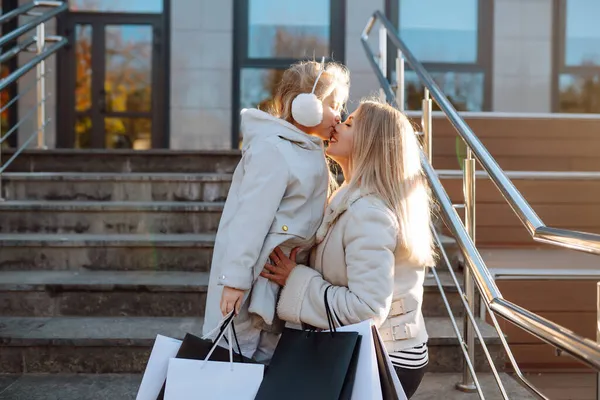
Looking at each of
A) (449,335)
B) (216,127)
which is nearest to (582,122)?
(449,335)

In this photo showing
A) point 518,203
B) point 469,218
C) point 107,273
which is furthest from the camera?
point 107,273

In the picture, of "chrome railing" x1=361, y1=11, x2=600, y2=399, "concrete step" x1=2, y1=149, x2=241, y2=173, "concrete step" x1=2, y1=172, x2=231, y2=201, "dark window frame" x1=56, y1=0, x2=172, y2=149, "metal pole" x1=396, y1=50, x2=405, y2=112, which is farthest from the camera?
"dark window frame" x1=56, y1=0, x2=172, y2=149

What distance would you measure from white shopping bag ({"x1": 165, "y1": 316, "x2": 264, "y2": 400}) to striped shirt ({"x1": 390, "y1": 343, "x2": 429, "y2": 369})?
35cm

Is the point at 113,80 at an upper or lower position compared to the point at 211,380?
upper

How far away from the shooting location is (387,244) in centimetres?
142

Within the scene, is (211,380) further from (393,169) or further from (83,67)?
(83,67)

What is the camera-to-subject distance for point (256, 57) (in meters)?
6.35

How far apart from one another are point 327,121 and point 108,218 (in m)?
2.23

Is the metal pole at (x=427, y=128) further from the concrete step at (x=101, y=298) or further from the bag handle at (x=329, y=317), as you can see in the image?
the bag handle at (x=329, y=317)

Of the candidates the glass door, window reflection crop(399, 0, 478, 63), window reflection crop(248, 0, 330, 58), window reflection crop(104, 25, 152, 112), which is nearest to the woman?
window reflection crop(248, 0, 330, 58)

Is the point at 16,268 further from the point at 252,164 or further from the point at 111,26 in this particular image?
the point at 111,26

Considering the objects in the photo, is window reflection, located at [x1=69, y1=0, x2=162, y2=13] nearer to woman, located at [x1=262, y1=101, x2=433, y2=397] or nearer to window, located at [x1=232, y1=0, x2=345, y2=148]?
window, located at [x1=232, y1=0, x2=345, y2=148]

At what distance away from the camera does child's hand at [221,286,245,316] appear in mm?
1480

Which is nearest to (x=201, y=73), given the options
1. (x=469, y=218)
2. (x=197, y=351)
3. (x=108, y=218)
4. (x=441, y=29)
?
(x=441, y=29)
